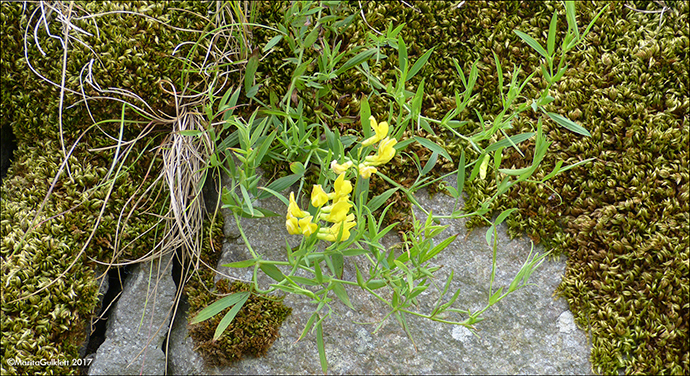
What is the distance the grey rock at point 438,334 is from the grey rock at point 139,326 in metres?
0.08

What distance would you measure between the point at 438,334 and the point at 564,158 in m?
0.79

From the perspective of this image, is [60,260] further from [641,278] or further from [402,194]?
[641,278]

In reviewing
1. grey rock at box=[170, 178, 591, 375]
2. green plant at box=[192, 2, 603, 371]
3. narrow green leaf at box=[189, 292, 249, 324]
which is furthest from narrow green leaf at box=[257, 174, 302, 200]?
narrow green leaf at box=[189, 292, 249, 324]

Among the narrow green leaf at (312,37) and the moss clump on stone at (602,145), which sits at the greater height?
the narrow green leaf at (312,37)

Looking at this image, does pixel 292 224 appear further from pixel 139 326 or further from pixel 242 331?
pixel 139 326

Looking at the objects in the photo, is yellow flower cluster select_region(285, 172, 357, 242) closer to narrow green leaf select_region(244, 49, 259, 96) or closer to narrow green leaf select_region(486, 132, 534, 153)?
narrow green leaf select_region(486, 132, 534, 153)

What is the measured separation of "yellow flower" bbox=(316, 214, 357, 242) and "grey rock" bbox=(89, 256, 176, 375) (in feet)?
2.36

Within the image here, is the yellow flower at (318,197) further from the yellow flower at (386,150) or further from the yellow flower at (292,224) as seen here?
the yellow flower at (386,150)

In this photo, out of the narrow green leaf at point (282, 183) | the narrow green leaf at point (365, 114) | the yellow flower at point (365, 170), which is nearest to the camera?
the yellow flower at point (365, 170)

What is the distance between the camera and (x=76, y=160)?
1.81m

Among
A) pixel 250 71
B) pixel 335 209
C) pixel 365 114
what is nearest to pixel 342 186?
pixel 335 209

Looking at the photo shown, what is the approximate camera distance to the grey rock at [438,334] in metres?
1.79

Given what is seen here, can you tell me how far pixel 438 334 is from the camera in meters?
1.81

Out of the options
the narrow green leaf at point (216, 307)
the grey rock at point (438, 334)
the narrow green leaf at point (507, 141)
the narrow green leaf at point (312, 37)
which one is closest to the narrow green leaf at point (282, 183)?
the grey rock at point (438, 334)
